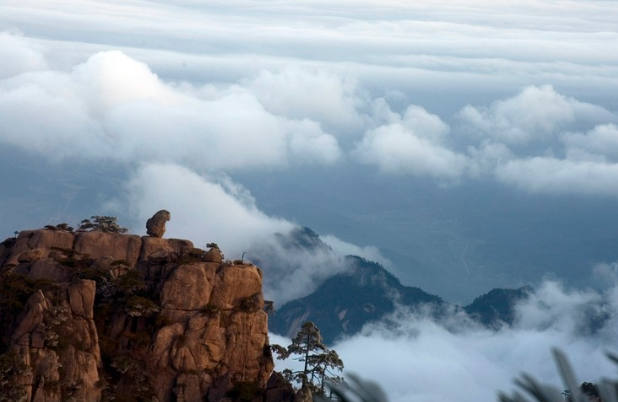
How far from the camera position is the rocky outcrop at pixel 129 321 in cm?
6656

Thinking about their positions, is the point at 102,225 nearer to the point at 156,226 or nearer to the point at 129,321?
the point at 156,226

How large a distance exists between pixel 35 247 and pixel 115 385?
14.1 m

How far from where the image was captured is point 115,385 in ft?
224

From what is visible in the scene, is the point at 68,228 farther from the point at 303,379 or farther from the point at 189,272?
the point at 303,379

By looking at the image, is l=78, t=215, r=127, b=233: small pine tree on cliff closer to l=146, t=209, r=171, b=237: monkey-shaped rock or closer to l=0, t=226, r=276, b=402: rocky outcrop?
l=146, t=209, r=171, b=237: monkey-shaped rock

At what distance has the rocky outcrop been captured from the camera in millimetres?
66562

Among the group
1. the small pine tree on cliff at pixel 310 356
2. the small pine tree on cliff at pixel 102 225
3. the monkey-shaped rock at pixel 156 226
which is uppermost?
the small pine tree on cliff at pixel 102 225

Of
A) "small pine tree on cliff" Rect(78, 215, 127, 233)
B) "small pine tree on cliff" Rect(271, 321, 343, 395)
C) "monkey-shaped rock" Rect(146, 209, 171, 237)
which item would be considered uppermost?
"small pine tree on cliff" Rect(78, 215, 127, 233)

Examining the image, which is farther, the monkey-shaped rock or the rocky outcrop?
the monkey-shaped rock

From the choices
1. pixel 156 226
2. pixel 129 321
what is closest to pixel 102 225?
pixel 156 226

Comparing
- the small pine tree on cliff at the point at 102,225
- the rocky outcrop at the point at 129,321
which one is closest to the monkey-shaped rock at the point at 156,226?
the rocky outcrop at the point at 129,321

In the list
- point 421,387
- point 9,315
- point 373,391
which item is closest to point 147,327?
point 9,315

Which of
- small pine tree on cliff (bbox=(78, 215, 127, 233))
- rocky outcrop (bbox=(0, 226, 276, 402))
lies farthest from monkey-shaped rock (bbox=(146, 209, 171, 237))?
small pine tree on cliff (bbox=(78, 215, 127, 233))

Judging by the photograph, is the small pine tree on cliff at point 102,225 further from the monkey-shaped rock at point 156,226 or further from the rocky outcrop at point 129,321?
the rocky outcrop at point 129,321
